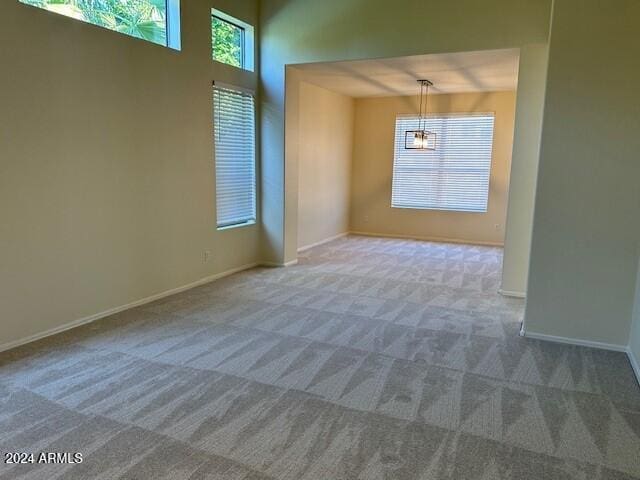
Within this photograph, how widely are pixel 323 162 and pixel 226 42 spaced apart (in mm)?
3004

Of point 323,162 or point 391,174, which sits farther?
point 391,174

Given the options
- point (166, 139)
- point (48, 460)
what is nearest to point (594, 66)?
point (166, 139)

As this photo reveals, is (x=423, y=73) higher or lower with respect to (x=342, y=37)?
lower

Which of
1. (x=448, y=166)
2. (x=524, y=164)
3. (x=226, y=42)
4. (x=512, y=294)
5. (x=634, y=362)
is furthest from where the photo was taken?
(x=448, y=166)

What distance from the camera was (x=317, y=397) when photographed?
2703 millimetres

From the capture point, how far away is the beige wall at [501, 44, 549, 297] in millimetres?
4562

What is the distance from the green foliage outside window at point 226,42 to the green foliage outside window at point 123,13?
73 centimetres

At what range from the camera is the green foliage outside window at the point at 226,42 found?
5145mm

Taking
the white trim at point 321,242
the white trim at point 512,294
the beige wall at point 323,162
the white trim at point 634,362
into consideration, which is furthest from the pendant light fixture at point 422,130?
the white trim at point 634,362

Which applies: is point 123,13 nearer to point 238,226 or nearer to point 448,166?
point 238,226

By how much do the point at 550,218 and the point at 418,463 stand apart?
7.60 ft

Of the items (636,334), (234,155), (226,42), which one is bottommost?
(636,334)

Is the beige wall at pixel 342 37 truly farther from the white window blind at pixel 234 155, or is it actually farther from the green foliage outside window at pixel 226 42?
the green foliage outside window at pixel 226 42

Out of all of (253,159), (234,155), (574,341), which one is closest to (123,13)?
(234,155)
